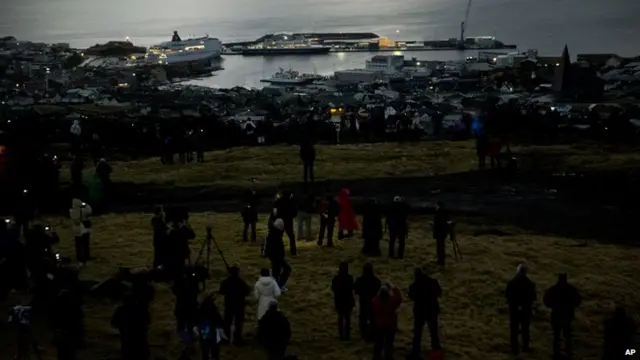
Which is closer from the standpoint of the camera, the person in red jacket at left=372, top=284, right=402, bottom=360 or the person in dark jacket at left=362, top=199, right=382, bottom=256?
the person in red jacket at left=372, top=284, right=402, bottom=360

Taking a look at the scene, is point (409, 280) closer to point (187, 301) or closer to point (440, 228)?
point (440, 228)

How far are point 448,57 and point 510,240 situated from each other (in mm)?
111792

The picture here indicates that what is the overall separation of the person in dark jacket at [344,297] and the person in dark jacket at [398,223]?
128 inches

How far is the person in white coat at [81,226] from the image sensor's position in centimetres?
1273

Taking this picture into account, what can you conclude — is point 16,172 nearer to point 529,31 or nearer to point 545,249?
point 545,249

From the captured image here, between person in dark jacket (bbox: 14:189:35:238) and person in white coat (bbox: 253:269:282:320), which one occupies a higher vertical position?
person in dark jacket (bbox: 14:189:35:238)

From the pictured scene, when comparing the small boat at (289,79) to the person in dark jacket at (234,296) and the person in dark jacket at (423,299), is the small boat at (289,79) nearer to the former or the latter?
the person in dark jacket at (234,296)

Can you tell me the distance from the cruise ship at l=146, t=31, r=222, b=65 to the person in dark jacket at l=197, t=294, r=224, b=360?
370 feet

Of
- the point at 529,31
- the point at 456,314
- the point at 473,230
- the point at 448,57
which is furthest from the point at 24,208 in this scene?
the point at 529,31

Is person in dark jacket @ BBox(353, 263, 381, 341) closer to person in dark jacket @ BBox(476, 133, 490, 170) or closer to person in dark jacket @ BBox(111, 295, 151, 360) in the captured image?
person in dark jacket @ BBox(111, 295, 151, 360)

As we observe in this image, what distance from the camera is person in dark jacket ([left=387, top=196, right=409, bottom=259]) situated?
1334cm

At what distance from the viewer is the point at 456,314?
465 inches

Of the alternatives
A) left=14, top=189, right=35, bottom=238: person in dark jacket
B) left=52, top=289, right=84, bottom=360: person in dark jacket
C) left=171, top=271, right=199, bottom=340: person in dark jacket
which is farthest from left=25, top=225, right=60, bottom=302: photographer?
left=14, top=189, right=35, bottom=238: person in dark jacket

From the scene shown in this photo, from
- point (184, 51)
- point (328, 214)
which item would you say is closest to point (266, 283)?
point (328, 214)
